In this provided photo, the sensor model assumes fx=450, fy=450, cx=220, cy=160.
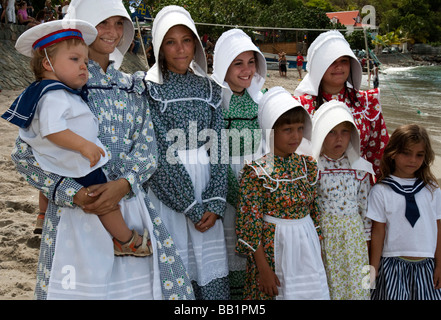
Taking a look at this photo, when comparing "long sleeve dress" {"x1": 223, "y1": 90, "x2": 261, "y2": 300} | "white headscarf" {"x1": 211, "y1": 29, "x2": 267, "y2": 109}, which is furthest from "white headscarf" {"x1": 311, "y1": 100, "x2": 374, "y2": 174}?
"white headscarf" {"x1": 211, "y1": 29, "x2": 267, "y2": 109}

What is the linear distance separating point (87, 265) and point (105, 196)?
35cm

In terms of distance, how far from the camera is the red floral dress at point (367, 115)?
308 centimetres

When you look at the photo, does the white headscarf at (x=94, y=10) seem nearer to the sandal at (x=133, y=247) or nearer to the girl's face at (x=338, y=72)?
the sandal at (x=133, y=247)

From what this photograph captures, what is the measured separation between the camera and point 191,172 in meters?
2.76

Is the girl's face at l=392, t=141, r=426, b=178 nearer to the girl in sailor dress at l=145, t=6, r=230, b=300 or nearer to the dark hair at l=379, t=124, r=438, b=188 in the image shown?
the dark hair at l=379, t=124, r=438, b=188

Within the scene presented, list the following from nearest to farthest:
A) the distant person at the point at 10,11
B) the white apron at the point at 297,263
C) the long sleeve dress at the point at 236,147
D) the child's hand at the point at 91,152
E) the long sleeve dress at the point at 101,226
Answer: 1. the child's hand at the point at 91,152
2. the long sleeve dress at the point at 101,226
3. the white apron at the point at 297,263
4. the long sleeve dress at the point at 236,147
5. the distant person at the point at 10,11

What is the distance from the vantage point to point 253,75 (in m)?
3.15

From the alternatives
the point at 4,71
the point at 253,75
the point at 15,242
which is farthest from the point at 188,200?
the point at 4,71

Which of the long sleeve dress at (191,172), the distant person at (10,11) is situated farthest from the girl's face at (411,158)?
the distant person at (10,11)

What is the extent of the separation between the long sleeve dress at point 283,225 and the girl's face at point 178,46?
30.2 inches

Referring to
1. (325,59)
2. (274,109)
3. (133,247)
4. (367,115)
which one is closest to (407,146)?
(367,115)

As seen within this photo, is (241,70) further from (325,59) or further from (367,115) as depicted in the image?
(367,115)

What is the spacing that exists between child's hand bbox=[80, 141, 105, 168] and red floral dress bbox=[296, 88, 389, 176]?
4.92 ft

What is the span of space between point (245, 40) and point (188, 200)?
45.7 inches
